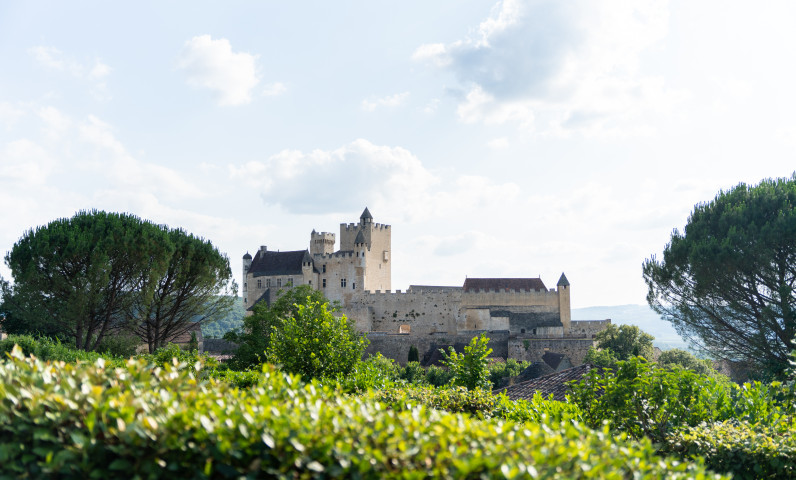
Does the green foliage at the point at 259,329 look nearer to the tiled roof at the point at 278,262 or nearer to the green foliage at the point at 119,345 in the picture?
the green foliage at the point at 119,345

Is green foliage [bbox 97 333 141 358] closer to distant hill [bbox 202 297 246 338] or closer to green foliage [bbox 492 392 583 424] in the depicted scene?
green foliage [bbox 492 392 583 424]

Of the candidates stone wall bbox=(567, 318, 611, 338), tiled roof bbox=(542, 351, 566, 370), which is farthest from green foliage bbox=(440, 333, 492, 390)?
stone wall bbox=(567, 318, 611, 338)

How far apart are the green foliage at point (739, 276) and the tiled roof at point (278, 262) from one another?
4663cm

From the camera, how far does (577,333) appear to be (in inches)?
2547

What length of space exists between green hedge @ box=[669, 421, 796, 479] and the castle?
52.8 meters

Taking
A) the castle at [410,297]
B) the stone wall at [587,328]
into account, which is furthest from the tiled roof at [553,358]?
the stone wall at [587,328]

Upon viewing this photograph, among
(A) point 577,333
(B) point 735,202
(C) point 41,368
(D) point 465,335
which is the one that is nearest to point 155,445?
(C) point 41,368

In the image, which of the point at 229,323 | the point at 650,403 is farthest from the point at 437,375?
the point at 229,323

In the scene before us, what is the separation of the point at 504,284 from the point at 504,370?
21503 mm

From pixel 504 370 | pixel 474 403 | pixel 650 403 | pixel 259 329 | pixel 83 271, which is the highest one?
pixel 83 271

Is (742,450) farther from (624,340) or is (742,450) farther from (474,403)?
(624,340)

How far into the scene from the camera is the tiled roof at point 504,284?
67.9m

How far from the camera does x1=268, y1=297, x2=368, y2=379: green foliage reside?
14078mm

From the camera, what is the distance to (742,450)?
8.82m
